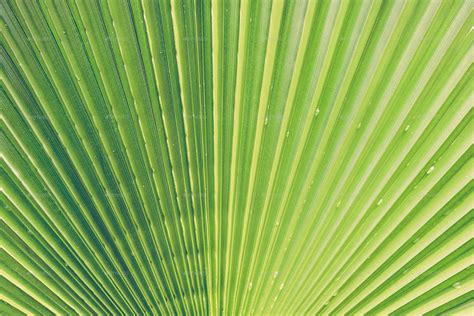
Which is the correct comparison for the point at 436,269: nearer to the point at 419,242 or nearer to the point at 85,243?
the point at 419,242

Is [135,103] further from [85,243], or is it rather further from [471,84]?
[471,84]

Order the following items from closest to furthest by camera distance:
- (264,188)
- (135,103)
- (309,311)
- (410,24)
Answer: (410,24) → (135,103) → (264,188) → (309,311)

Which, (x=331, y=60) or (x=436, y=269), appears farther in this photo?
(x=436, y=269)

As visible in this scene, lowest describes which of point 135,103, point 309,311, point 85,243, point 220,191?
point 309,311

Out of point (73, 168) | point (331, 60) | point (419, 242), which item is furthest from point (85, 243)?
point (419, 242)

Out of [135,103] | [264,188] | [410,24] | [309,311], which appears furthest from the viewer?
[309,311]

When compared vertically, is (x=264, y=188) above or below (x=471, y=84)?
below

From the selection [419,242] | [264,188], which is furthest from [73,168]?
[419,242]
